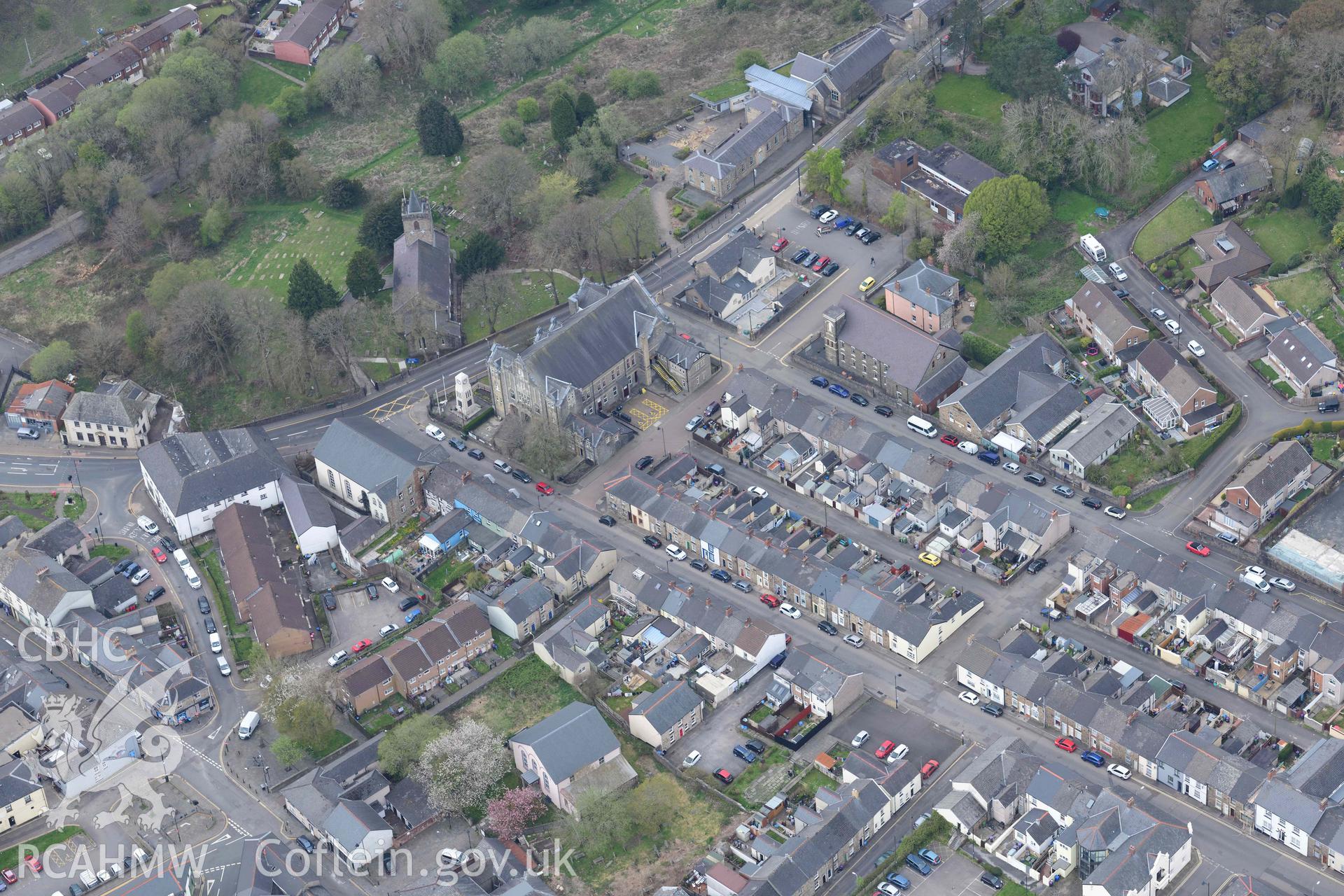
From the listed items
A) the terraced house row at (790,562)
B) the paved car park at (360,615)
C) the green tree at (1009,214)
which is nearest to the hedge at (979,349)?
the green tree at (1009,214)

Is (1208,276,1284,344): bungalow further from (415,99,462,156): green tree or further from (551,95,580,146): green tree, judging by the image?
(415,99,462,156): green tree

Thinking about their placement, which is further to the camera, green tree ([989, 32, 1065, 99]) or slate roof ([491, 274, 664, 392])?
green tree ([989, 32, 1065, 99])

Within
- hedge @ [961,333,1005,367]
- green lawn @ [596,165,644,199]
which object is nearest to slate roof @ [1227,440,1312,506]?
hedge @ [961,333,1005,367]

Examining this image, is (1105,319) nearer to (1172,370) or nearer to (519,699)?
(1172,370)

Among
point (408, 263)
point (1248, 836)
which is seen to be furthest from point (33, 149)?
point (1248, 836)

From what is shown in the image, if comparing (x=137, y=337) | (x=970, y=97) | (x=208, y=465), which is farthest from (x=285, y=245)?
(x=970, y=97)

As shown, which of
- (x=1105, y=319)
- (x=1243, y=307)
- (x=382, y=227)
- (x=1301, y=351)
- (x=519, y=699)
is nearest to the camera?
(x=519, y=699)

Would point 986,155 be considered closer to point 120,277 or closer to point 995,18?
point 995,18
